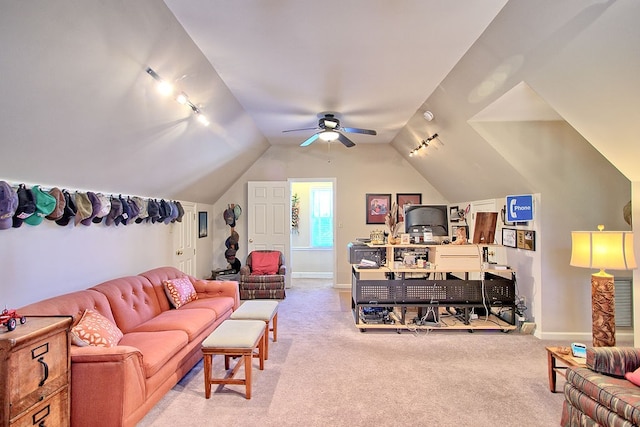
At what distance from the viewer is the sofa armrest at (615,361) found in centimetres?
212

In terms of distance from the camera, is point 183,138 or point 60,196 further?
point 183,138

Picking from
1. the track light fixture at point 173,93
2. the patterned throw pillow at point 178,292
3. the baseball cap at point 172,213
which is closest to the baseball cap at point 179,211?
the baseball cap at point 172,213

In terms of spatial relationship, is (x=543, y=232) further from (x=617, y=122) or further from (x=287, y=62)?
(x=287, y=62)

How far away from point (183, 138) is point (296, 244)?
4.85 m

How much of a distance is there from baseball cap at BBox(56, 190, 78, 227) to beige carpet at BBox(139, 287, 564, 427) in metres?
1.65

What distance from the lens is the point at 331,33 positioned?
2.63m

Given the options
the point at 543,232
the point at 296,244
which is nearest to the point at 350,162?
the point at 296,244

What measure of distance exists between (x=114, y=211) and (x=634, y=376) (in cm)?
426

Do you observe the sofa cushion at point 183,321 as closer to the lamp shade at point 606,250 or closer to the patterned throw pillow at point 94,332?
the patterned throw pillow at point 94,332

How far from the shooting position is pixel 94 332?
2.39 metres

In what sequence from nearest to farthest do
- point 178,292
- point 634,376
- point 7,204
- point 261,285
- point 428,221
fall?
point 634,376
point 7,204
point 178,292
point 428,221
point 261,285

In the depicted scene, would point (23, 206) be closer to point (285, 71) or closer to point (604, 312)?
point (285, 71)

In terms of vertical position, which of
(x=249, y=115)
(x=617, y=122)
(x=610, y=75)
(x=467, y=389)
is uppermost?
(x=249, y=115)

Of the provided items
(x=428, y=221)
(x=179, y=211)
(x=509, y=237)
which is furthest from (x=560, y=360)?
(x=179, y=211)
